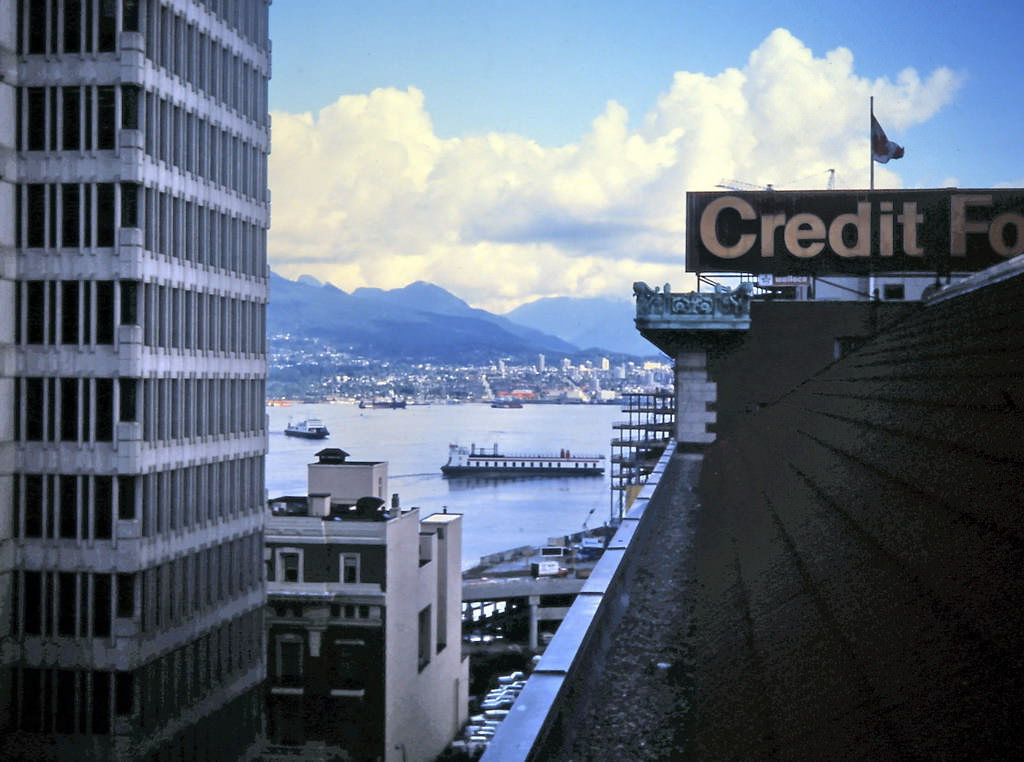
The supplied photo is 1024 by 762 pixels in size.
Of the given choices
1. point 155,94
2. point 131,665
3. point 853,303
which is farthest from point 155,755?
point 853,303

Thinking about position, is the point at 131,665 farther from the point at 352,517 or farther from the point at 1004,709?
the point at 1004,709

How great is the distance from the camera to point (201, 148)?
110ft

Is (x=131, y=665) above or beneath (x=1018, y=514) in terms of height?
beneath

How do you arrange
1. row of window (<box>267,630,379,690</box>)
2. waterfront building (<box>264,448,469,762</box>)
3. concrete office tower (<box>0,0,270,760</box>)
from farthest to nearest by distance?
row of window (<box>267,630,379,690</box>) → waterfront building (<box>264,448,469,762</box>) → concrete office tower (<box>0,0,270,760</box>)

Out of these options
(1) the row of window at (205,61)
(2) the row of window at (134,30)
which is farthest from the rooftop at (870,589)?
(1) the row of window at (205,61)

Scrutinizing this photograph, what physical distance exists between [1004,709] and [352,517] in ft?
139

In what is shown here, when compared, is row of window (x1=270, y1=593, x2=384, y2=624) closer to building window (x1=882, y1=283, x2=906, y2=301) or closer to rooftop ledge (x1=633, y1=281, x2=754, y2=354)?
rooftop ledge (x1=633, y1=281, x2=754, y2=354)

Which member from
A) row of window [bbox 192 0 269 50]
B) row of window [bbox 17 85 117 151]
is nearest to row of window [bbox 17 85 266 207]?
row of window [bbox 17 85 117 151]

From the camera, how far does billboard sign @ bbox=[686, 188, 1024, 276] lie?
118ft

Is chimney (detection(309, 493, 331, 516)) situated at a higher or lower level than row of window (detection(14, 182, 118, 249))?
lower

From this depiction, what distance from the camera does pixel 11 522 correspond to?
3023cm

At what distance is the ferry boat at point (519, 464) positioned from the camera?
18900 cm

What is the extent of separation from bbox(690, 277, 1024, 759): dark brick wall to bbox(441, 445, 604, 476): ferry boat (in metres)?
181

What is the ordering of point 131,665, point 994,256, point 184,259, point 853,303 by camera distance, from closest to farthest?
point 131,665 → point 184,259 → point 853,303 → point 994,256
